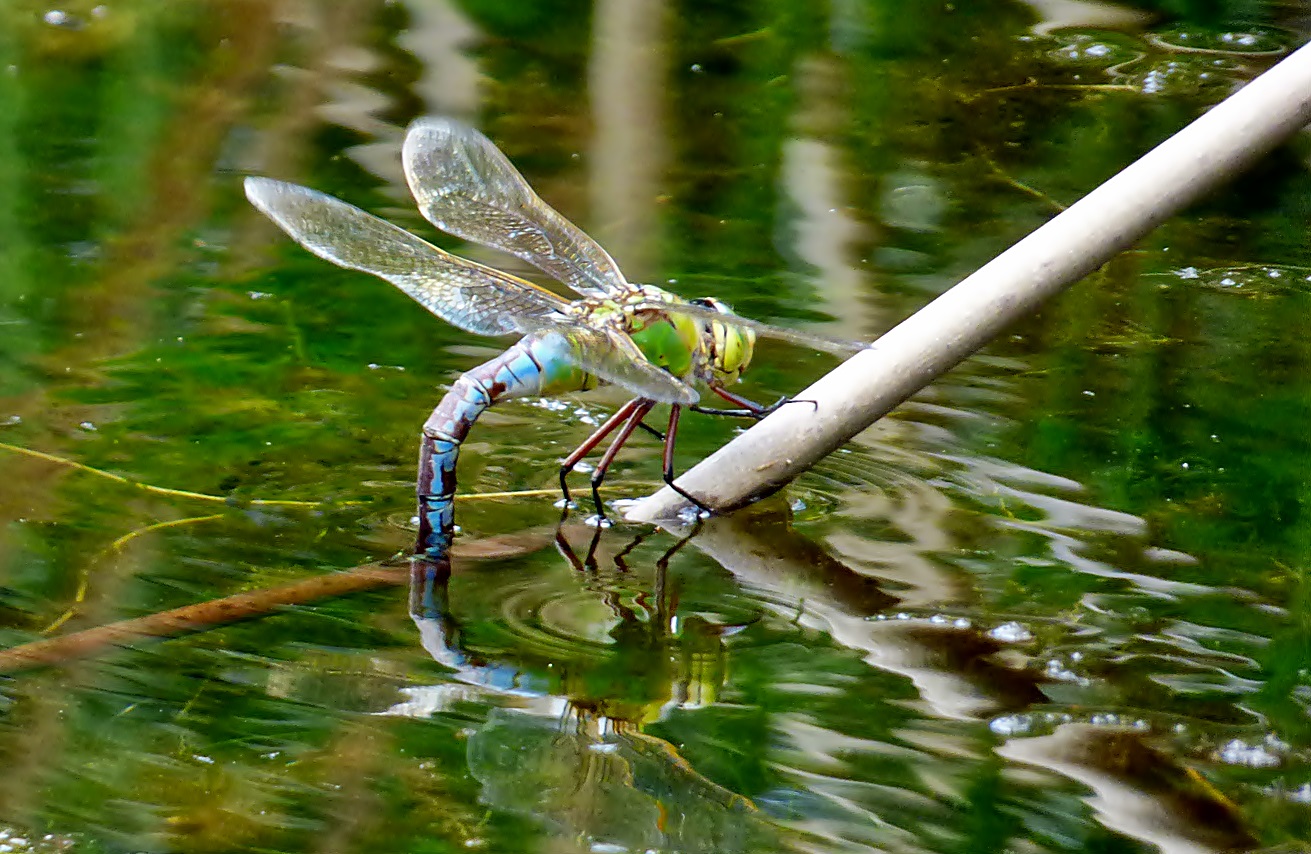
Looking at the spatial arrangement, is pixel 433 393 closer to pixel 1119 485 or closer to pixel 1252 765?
pixel 1119 485

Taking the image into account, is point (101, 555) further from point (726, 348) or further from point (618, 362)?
point (726, 348)

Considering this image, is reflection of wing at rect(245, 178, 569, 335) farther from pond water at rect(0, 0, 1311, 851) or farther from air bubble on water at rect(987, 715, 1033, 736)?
air bubble on water at rect(987, 715, 1033, 736)

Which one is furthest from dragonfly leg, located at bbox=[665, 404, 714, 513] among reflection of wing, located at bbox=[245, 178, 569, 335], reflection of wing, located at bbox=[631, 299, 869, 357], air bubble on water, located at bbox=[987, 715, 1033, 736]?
air bubble on water, located at bbox=[987, 715, 1033, 736]

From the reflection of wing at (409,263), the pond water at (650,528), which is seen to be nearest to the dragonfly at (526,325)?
the reflection of wing at (409,263)

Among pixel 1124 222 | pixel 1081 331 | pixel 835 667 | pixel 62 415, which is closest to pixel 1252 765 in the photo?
pixel 835 667

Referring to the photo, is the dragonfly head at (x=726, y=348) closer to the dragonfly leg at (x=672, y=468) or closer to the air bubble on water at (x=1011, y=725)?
the dragonfly leg at (x=672, y=468)

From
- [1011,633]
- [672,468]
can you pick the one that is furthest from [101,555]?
[1011,633]

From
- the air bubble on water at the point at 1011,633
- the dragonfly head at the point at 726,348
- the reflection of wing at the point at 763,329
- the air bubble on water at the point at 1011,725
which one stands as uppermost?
the reflection of wing at the point at 763,329
